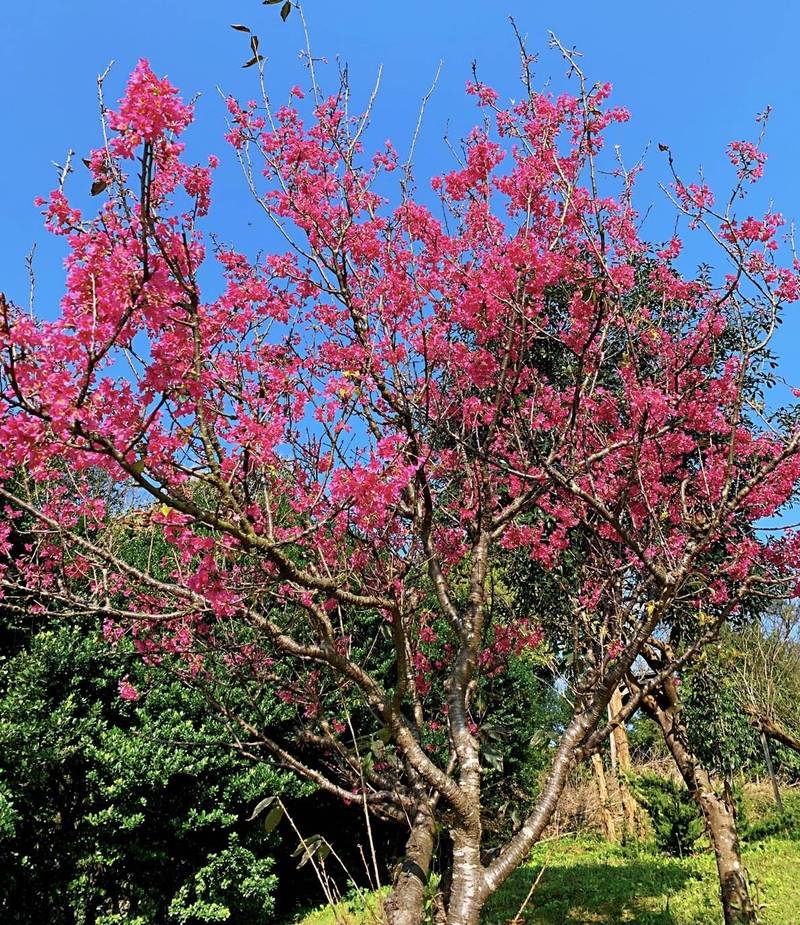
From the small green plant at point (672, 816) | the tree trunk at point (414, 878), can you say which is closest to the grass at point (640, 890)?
the small green plant at point (672, 816)

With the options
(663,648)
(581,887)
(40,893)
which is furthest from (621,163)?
(40,893)

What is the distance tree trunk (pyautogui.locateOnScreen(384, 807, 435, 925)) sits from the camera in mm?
3270

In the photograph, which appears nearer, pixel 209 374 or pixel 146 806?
pixel 209 374

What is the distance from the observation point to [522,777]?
36.0 ft

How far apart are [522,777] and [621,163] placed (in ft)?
32.1

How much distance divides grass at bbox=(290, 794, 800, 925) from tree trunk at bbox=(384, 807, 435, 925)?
3.08m

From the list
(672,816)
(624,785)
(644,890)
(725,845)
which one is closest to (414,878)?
(725,845)

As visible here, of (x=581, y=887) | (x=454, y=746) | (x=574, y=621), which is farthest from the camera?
(x=581, y=887)

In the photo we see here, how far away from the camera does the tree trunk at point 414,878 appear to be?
3270 mm

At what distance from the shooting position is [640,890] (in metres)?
8.44

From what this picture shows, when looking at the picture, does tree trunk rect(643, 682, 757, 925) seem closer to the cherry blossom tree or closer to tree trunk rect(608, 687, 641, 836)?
the cherry blossom tree

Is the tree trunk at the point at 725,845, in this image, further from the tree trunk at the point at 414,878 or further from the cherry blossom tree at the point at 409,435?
the tree trunk at the point at 414,878

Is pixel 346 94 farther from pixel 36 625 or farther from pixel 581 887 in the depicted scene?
pixel 581 887

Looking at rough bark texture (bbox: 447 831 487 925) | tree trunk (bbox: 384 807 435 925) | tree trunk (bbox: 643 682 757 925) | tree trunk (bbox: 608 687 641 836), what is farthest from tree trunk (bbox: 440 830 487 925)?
tree trunk (bbox: 608 687 641 836)
